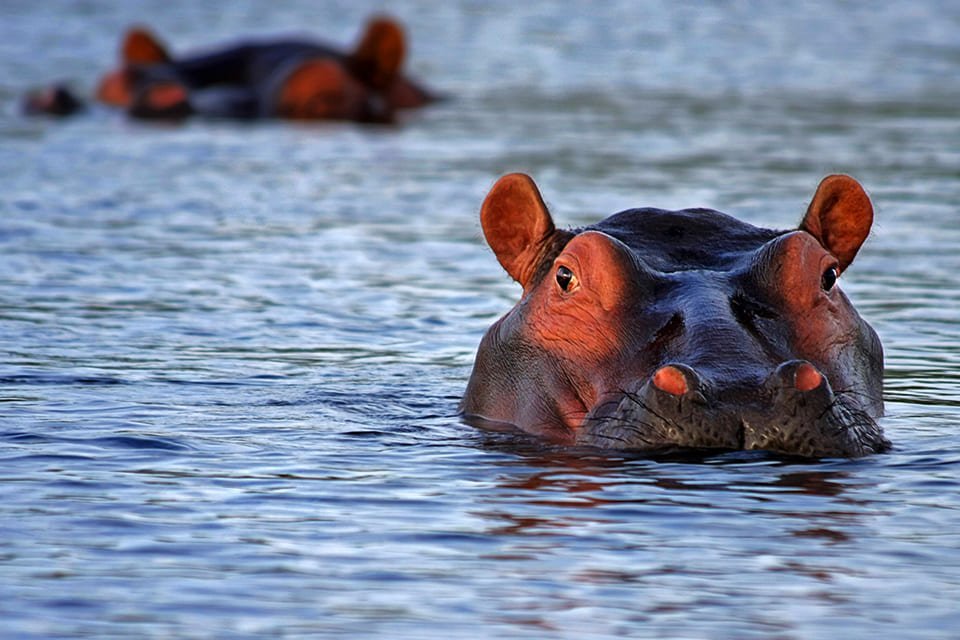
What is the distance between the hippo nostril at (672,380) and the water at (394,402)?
34 cm

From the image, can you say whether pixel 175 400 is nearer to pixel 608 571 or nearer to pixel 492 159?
pixel 608 571

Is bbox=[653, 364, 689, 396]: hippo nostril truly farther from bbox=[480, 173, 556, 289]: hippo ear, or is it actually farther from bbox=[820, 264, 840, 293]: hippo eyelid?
bbox=[480, 173, 556, 289]: hippo ear

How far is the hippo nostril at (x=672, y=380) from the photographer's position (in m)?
7.11

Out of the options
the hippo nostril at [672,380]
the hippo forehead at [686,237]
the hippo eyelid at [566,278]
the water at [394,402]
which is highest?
the hippo forehead at [686,237]

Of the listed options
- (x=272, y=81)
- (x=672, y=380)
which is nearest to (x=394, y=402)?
(x=672, y=380)

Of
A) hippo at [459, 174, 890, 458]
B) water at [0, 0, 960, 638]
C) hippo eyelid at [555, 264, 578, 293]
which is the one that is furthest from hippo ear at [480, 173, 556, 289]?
water at [0, 0, 960, 638]

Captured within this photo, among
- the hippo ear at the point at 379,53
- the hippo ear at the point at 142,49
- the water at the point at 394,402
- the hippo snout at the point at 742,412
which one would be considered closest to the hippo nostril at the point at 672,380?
the hippo snout at the point at 742,412

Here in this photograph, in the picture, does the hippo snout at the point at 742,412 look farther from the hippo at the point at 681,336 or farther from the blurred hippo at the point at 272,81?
the blurred hippo at the point at 272,81

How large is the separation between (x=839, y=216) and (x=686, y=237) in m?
0.67

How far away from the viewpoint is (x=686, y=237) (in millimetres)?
8500

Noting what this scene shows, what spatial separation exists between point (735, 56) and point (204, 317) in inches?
810

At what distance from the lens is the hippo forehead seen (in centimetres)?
827

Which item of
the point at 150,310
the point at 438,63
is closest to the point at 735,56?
the point at 438,63

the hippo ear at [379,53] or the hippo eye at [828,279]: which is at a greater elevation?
the hippo ear at [379,53]
